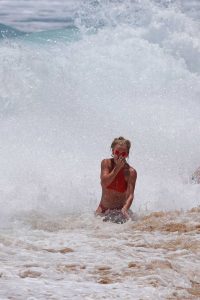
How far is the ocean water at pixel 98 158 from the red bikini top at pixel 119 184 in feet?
1.34

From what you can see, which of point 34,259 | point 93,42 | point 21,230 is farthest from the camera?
point 93,42

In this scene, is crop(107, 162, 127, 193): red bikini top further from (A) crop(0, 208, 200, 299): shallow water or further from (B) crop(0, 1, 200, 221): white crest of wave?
(B) crop(0, 1, 200, 221): white crest of wave

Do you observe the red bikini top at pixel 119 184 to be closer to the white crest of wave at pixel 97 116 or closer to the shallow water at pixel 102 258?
the shallow water at pixel 102 258

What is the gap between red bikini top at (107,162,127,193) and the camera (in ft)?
22.4

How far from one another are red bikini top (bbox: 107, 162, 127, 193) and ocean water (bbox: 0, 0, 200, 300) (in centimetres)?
41

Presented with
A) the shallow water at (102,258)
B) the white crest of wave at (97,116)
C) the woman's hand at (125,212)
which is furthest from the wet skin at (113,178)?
the white crest of wave at (97,116)

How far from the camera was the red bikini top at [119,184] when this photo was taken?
683cm

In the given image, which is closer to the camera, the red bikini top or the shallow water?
the shallow water

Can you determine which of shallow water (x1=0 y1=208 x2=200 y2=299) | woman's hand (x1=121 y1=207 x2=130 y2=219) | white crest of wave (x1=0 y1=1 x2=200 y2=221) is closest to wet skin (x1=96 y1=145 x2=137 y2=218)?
woman's hand (x1=121 y1=207 x2=130 y2=219)

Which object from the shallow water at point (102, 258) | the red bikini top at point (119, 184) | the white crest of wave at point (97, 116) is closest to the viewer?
the shallow water at point (102, 258)

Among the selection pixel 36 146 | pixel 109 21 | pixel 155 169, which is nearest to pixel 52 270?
pixel 155 169

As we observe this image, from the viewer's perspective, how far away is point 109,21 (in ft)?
108

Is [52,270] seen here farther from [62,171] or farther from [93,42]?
[93,42]

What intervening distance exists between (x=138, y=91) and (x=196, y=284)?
776 inches
